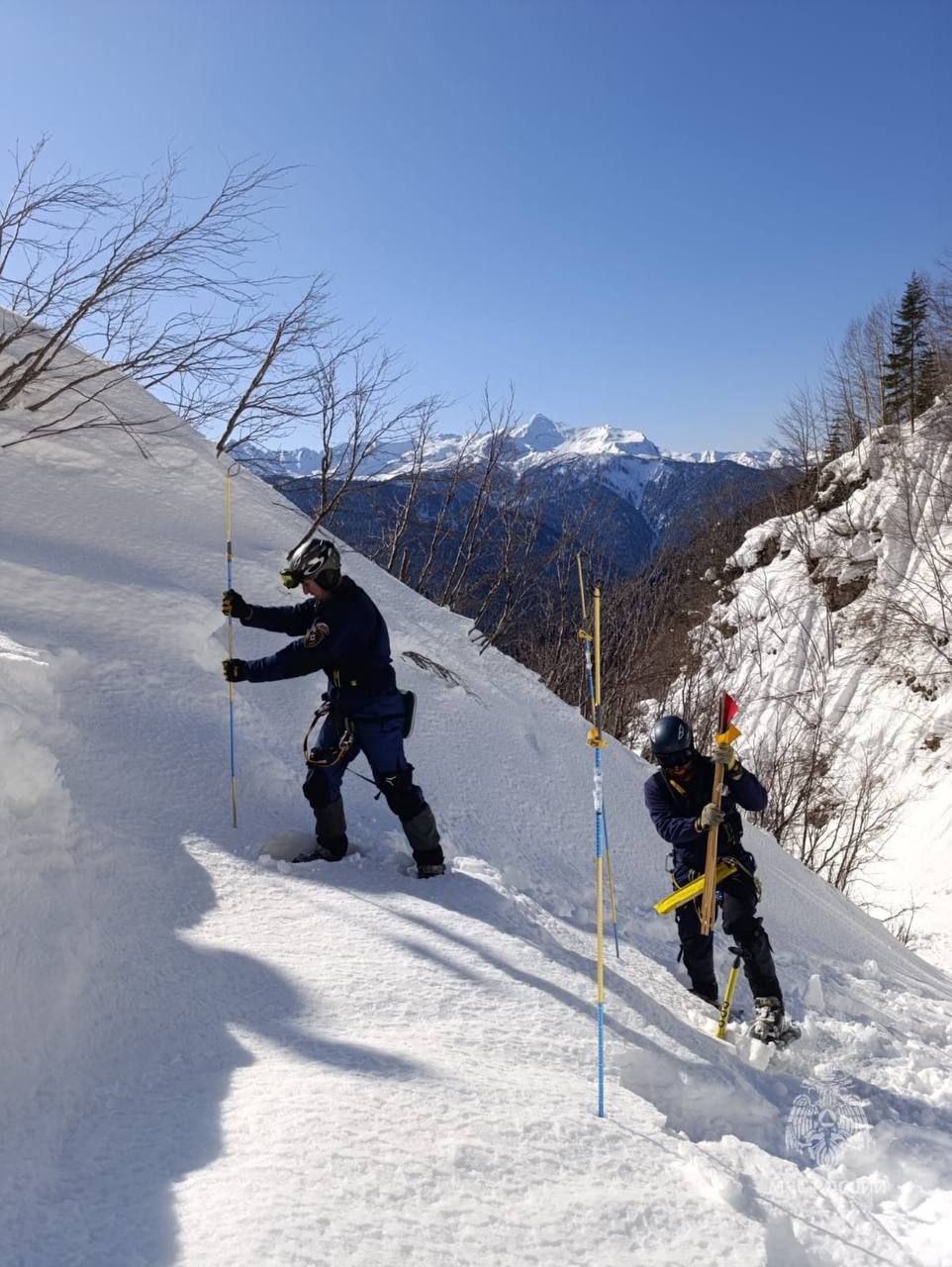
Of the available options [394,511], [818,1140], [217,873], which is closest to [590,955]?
[818,1140]

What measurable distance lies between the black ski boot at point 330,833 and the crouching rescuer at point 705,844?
1.97 metres

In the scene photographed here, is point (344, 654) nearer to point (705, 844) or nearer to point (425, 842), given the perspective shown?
point (425, 842)

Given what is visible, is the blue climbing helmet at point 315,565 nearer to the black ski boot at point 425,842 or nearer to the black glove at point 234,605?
the black glove at point 234,605

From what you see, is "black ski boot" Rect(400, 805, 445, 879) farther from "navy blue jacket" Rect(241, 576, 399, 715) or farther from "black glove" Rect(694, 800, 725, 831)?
"black glove" Rect(694, 800, 725, 831)

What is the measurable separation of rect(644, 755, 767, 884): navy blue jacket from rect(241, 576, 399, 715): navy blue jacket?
A: 6.24ft

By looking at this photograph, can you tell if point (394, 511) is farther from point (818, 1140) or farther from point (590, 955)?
point (818, 1140)

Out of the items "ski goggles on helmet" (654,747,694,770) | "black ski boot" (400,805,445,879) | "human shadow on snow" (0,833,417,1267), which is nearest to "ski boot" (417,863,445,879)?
"black ski boot" (400,805,445,879)

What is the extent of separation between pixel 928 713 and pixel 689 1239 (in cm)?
2484

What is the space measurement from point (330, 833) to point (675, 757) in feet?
7.13

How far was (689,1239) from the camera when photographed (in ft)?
7.55

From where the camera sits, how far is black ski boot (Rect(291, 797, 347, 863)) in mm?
4621

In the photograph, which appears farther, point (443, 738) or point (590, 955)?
point (443, 738)

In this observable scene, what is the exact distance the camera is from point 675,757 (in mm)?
4895

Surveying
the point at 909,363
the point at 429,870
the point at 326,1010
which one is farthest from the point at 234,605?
the point at 909,363
